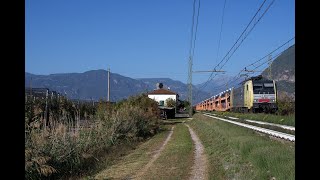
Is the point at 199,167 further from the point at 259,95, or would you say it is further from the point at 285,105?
the point at 285,105

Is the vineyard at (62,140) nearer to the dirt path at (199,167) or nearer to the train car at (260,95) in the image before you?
the dirt path at (199,167)

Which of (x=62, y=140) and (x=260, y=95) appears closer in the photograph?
(x=62, y=140)

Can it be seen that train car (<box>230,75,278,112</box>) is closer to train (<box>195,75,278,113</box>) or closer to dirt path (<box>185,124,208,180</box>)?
train (<box>195,75,278,113</box>)

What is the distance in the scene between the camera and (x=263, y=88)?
38875 mm

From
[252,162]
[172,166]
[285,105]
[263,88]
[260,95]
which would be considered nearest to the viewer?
[252,162]

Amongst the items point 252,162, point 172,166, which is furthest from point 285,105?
point 252,162

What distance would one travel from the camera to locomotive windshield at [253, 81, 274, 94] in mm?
38750

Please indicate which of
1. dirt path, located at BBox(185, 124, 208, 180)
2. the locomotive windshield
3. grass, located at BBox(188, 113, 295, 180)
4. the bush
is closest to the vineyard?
dirt path, located at BBox(185, 124, 208, 180)

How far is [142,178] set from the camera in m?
11.5

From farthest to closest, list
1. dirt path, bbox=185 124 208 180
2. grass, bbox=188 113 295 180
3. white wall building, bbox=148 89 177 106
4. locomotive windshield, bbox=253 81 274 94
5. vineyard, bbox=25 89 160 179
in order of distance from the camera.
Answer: white wall building, bbox=148 89 177 106
locomotive windshield, bbox=253 81 274 94
dirt path, bbox=185 124 208 180
vineyard, bbox=25 89 160 179
grass, bbox=188 113 295 180

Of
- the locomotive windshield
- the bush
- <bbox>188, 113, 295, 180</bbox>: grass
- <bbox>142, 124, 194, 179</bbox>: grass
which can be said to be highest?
the locomotive windshield
